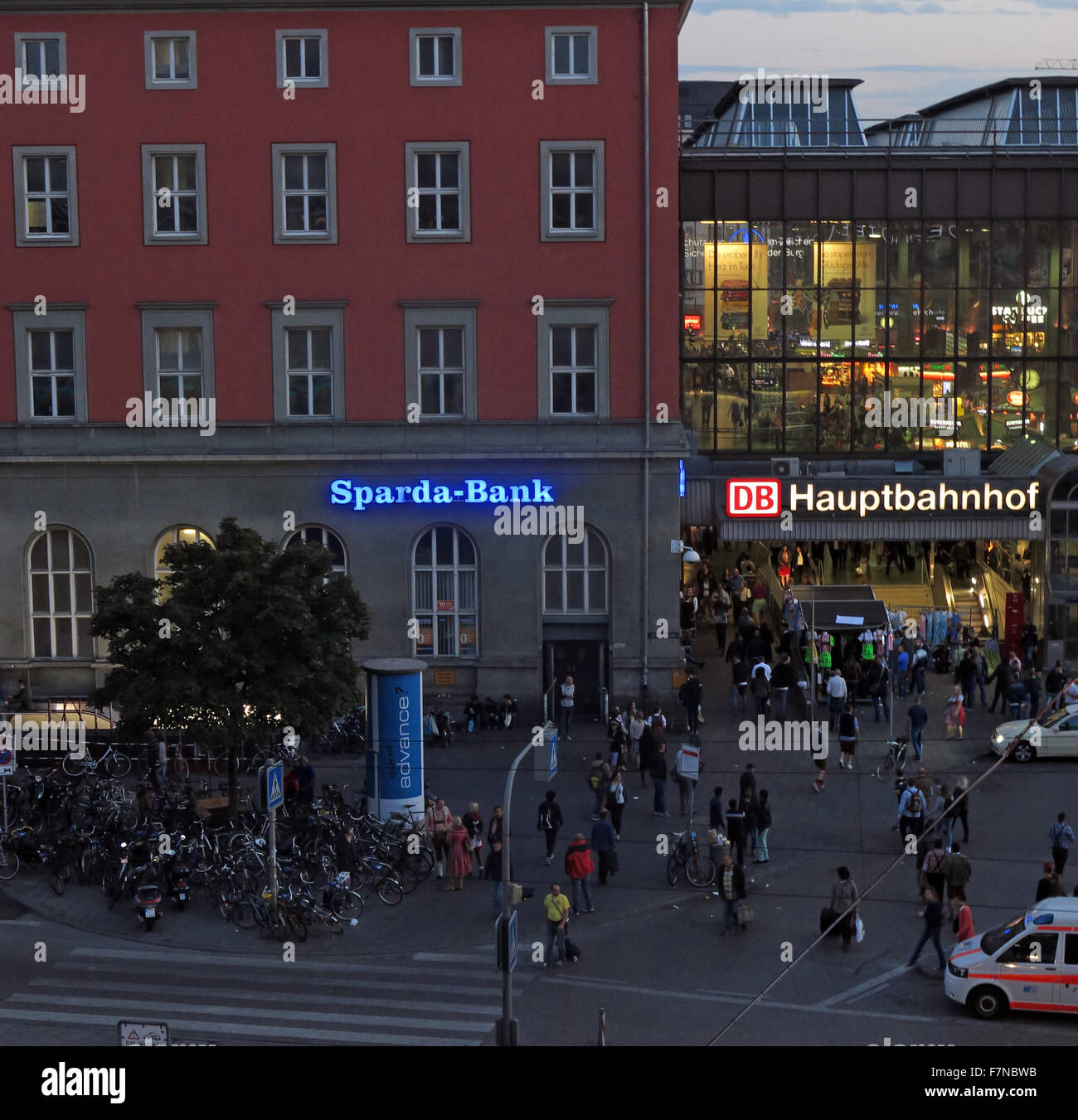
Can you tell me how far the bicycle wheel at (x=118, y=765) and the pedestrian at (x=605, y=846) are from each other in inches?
502

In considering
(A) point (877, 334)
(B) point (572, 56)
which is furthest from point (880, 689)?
(B) point (572, 56)

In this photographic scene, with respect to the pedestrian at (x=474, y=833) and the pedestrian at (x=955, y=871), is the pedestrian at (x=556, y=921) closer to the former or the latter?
the pedestrian at (x=474, y=833)

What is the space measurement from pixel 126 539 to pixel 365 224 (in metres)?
9.50

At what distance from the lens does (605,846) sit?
28.5 m

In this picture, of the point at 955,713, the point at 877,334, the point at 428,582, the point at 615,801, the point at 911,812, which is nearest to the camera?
the point at 911,812

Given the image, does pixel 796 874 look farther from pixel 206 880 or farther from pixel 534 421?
pixel 534 421

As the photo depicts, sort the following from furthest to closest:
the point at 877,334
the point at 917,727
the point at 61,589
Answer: the point at 877,334 < the point at 61,589 < the point at 917,727

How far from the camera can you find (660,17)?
39188 mm

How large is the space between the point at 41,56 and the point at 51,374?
7.52 meters

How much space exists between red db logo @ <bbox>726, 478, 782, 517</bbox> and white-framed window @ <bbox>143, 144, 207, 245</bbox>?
15.1m

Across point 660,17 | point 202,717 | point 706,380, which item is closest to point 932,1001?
point 202,717

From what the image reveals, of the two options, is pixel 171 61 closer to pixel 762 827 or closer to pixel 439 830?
pixel 439 830

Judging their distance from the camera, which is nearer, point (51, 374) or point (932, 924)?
point (932, 924)

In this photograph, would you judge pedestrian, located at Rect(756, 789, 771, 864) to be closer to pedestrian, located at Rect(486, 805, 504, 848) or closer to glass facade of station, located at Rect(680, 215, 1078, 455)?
pedestrian, located at Rect(486, 805, 504, 848)
